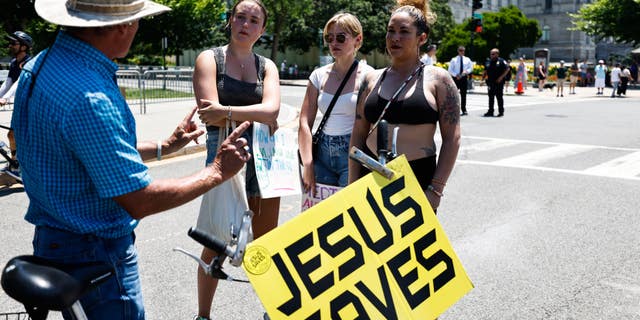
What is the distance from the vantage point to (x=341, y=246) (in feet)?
7.79

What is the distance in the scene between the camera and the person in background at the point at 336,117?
431cm

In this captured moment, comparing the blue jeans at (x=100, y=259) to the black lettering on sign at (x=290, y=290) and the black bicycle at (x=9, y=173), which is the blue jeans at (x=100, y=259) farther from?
the black bicycle at (x=9, y=173)

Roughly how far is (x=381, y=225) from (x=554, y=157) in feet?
31.6

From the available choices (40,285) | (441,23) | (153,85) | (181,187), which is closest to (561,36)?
(441,23)

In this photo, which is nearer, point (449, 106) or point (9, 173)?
point (449, 106)

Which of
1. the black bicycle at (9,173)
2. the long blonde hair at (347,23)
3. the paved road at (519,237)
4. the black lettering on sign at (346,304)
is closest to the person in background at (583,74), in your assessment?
the paved road at (519,237)

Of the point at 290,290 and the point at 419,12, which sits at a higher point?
the point at 419,12

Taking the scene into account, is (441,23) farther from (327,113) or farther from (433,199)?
(433,199)

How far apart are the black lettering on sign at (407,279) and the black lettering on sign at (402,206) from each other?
0.27 ft

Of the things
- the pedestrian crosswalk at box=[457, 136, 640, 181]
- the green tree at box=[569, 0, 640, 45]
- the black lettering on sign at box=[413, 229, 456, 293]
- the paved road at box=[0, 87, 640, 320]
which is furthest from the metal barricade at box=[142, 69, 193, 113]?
the green tree at box=[569, 0, 640, 45]

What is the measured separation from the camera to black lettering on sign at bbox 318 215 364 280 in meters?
2.35

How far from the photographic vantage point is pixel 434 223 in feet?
8.61

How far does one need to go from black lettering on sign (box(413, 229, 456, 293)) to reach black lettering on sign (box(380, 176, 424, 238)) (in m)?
0.06

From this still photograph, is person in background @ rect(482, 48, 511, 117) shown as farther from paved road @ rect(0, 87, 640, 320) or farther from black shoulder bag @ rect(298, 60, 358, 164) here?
black shoulder bag @ rect(298, 60, 358, 164)
